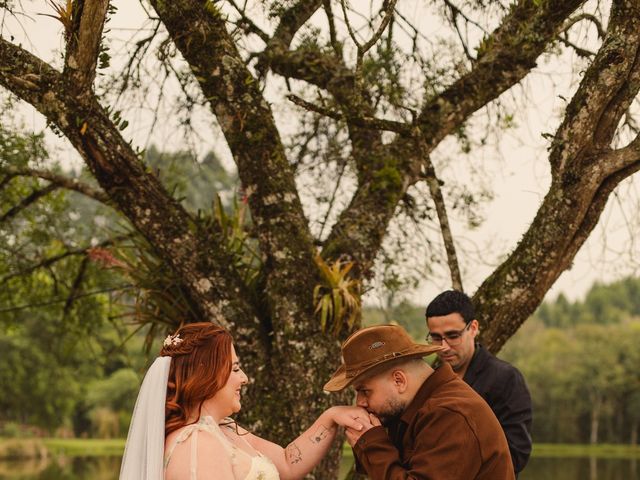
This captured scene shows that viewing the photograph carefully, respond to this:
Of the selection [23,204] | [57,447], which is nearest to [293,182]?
[23,204]

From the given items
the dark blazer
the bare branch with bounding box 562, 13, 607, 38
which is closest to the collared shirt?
the dark blazer

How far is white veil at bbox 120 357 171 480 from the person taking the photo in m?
3.22

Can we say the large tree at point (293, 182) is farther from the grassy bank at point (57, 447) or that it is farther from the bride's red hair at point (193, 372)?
the grassy bank at point (57, 447)

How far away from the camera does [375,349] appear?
317 centimetres

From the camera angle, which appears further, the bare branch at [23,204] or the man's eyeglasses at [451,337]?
the bare branch at [23,204]

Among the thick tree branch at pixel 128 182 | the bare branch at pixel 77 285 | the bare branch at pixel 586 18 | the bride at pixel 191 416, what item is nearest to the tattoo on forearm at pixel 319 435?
the bride at pixel 191 416

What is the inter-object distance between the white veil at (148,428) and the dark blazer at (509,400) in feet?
4.86

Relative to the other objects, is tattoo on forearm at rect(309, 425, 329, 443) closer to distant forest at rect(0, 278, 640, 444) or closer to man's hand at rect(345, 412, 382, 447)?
man's hand at rect(345, 412, 382, 447)

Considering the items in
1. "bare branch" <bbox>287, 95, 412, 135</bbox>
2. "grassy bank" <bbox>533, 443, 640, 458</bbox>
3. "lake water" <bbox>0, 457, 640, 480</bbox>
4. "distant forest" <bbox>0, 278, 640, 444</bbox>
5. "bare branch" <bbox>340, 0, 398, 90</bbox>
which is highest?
"bare branch" <bbox>340, 0, 398, 90</bbox>

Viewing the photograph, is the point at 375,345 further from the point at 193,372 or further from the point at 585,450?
the point at 585,450

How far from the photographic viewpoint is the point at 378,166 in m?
6.08

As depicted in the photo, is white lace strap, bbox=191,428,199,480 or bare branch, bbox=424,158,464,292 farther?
bare branch, bbox=424,158,464,292

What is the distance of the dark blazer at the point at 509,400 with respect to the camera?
154 inches

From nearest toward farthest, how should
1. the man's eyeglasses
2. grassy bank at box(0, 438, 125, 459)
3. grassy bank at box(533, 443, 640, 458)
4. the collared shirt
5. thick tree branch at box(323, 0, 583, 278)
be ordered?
the collared shirt, the man's eyeglasses, thick tree branch at box(323, 0, 583, 278), grassy bank at box(0, 438, 125, 459), grassy bank at box(533, 443, 640, 458)
